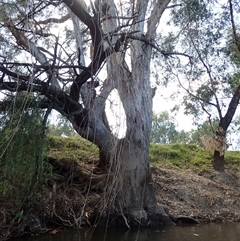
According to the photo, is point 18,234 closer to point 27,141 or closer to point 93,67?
point 27,141

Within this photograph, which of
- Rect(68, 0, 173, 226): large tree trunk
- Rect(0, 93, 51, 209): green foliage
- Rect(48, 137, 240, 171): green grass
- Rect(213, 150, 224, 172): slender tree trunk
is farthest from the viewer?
Rect(213, 150, 224, 172): slender tree trunk

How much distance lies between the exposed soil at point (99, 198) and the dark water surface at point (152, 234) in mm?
243

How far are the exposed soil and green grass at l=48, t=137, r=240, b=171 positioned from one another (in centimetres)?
55

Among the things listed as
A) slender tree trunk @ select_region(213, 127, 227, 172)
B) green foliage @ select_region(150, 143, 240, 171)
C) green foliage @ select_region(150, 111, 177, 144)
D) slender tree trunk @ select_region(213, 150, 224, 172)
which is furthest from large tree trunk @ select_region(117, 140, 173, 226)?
green foliage @ select_region(150, 111, 177, 144)

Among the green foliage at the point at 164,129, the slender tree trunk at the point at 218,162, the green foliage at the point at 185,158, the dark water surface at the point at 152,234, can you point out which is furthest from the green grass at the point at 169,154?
the green foliage at the point at 164,129

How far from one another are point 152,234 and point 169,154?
18.5 feet

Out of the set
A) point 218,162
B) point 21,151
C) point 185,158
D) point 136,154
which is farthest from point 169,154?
point 21,151

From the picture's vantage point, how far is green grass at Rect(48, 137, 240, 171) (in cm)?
992

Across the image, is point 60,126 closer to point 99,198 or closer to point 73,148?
point 99,198

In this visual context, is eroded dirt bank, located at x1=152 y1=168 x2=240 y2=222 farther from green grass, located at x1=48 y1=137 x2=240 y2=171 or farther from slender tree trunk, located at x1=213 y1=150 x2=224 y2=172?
→ green grass, located at x1=48 y1=137 x2=240 y2=171

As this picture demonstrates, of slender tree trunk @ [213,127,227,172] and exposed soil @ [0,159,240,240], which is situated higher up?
slender tree trunk @ [213,127,227,172]

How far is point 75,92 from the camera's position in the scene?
5.88 m

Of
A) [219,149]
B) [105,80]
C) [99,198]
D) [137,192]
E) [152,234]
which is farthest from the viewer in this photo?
[219,149]

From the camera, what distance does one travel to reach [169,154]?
38.9 feet
